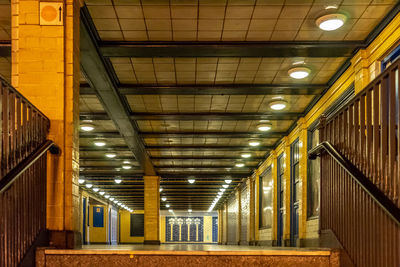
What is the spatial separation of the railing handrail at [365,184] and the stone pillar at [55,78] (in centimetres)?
306

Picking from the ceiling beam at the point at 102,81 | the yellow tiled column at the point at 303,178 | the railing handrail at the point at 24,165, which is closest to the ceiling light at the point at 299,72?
the yellow tiled column at the point at 303,178

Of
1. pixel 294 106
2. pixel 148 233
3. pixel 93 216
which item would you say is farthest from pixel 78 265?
pixel 93 216

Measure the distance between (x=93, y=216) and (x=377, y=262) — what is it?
36375 millimetres

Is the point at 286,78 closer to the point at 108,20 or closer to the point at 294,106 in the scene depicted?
the point at 294,106

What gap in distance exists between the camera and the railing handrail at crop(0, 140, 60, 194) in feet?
11.8

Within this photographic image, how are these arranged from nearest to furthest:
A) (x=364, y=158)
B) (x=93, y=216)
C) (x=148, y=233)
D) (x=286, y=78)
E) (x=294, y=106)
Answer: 1. (x=364, y=158)
2. (x=286, y=78)
3. (x=294, y=106)
4. (x=148, y=233)
5. (x=93, y=216)

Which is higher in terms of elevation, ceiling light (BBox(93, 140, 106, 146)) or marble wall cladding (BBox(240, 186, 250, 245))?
ceiling light (BBox(93, 140, 106, 146))

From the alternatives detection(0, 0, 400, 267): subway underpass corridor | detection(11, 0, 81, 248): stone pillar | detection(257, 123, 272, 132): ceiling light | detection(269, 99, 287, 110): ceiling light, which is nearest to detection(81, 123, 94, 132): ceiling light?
detection(0, 0, 400, 267): subway underpass corridor

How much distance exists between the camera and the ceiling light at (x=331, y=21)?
678 centimetres

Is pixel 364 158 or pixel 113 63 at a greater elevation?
pixel 113 63

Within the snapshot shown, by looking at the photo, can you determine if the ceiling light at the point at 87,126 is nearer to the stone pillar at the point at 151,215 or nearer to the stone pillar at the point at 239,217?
the stone pillar at the point at 151,215

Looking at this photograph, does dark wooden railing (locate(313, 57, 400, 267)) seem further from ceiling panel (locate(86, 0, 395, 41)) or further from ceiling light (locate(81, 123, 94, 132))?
ceiling light (locate(81, 123, 94, 132))

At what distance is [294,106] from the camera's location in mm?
11906

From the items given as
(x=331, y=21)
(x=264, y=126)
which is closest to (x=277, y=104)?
(x=264, y=126)
